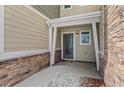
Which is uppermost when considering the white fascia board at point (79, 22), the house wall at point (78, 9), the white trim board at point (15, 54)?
the house wall at point (78, 9)

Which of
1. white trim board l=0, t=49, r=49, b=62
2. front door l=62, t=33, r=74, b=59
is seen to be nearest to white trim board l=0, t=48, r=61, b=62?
white trim board l=0, t=49, r=49, b=62

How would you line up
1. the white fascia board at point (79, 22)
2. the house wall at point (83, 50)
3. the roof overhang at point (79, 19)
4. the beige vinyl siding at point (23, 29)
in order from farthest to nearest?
the house wall at point (83, 50) → the white fascia board at point (79, 22) → the roof overhang at point (79, 19) → the beige vinyl siding at point (23, 29)

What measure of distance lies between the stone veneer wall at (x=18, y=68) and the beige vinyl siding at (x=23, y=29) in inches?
16.1

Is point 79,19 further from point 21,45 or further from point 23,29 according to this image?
point 21,45

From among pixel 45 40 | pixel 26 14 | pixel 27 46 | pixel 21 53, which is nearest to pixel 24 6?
pixel 26 14

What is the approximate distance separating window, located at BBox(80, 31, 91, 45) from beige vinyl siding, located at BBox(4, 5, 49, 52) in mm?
3162

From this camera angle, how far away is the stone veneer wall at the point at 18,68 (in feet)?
9.45

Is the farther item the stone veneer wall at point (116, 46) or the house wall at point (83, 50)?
the house wall at point (83, 50)

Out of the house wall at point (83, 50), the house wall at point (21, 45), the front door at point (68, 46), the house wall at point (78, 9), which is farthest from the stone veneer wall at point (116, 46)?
the front door at point (68, 46)

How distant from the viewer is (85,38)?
7.27 meters

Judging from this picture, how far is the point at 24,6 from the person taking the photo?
383 centimetres

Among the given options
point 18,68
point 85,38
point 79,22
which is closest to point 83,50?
point 85,38

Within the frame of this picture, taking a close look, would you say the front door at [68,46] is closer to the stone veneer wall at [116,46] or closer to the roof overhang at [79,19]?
the roof overhang at [79,19]
